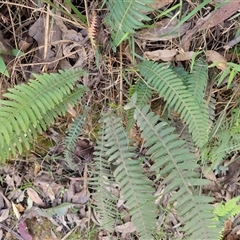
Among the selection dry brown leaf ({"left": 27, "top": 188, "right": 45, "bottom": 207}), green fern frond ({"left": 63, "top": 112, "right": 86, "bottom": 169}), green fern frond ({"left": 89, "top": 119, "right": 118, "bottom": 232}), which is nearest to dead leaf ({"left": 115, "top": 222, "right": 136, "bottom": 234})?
green fern frond ({"left": 89, "top": 119, "right": 118, "bottom": 232})

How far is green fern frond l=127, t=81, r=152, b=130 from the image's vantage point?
1.91 metres

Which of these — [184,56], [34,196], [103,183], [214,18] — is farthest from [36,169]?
[214,18]

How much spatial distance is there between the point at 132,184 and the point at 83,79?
2.03 feet

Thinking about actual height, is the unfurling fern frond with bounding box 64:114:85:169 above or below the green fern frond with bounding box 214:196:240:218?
above

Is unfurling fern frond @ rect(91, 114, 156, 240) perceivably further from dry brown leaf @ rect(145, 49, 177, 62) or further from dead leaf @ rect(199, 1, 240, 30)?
dead leaf @ rect(199, 1, 240, 30)

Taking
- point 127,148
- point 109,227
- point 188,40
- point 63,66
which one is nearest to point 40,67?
point 63,66

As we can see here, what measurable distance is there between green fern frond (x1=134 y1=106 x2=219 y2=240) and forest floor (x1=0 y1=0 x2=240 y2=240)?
0.35 m

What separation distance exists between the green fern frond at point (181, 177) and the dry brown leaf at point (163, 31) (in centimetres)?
40

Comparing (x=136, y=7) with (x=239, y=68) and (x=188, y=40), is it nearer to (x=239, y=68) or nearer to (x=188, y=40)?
(x=188, y=40)

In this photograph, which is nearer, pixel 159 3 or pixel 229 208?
pixel 159 3

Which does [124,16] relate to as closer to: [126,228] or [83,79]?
[83,79]

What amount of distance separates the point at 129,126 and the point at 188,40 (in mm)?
533

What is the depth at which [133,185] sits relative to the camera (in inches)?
70.0

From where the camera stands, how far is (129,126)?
1.91 meters
